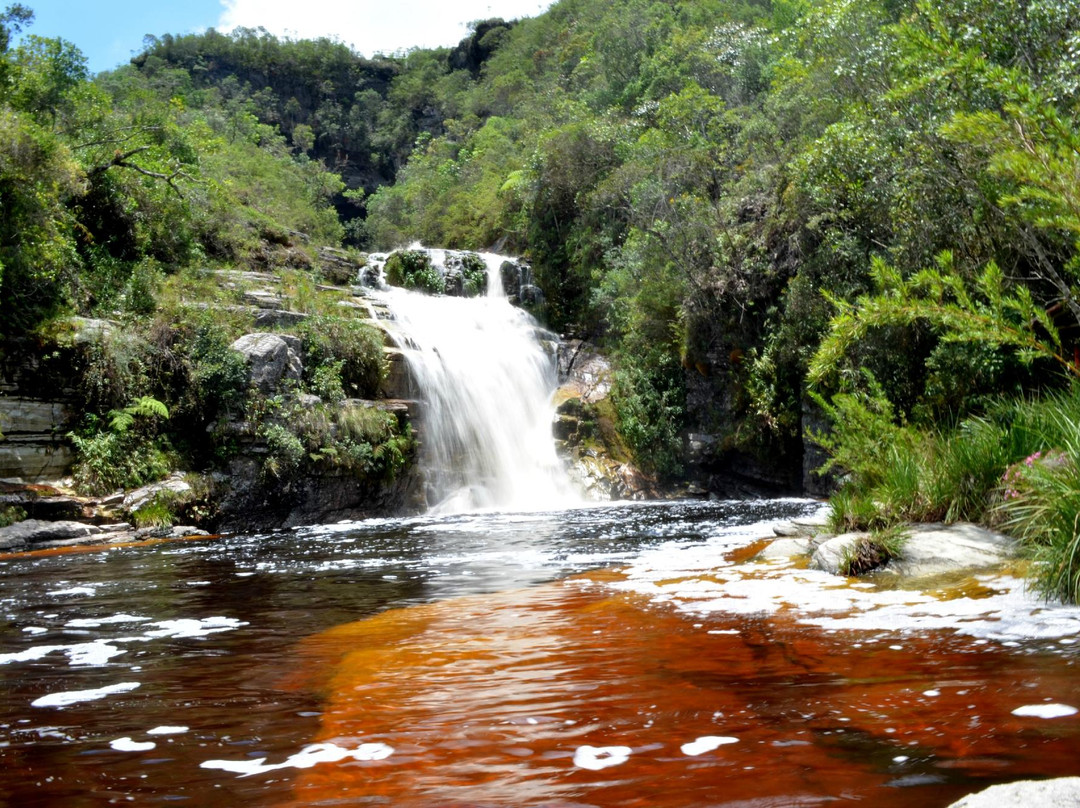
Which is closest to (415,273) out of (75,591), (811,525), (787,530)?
(75,591)

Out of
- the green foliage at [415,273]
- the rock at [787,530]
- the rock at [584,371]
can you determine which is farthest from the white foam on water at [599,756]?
the green foliage at [415,273]

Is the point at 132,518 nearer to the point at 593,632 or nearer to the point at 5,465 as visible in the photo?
the point at 5,465

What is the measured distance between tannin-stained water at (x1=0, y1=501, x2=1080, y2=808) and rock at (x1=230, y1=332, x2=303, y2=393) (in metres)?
10.4

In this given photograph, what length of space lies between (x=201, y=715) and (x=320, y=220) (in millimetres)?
36747

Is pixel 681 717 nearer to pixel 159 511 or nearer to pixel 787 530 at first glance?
pixel 787 530

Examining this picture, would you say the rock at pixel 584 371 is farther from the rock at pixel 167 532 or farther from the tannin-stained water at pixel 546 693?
the tannin-stained water at pixel 546 693

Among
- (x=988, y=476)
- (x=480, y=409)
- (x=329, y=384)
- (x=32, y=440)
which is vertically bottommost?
(x=988, y=476)

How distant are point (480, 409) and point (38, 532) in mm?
11234

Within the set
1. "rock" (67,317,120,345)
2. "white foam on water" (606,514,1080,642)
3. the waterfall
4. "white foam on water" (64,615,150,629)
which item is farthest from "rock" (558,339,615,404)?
"white foam on water" (64,615,150,629)

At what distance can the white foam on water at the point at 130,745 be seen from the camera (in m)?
3.46

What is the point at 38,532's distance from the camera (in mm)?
13641

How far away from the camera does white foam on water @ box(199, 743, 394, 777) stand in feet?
10.5

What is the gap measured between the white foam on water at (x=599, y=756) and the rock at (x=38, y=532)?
13289 mm

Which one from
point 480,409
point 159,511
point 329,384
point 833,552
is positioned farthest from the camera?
point 480,409
